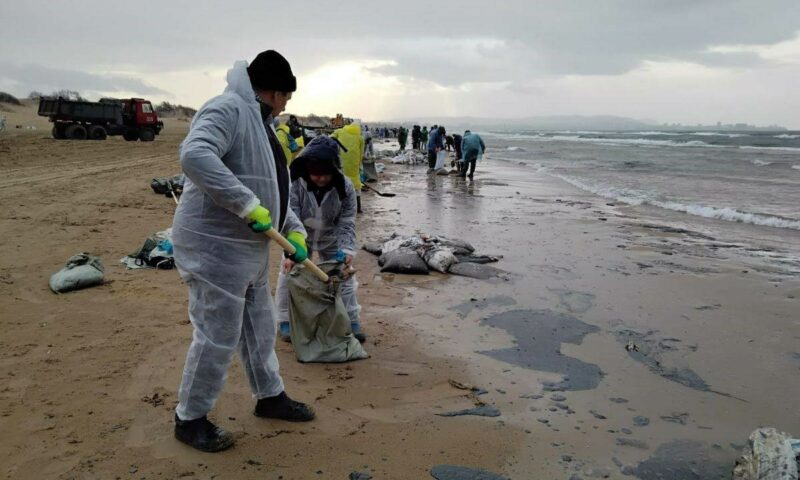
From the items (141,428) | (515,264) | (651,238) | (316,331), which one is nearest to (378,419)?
(316,331)

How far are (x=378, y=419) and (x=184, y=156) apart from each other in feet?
5.53

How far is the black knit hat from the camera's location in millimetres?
2428

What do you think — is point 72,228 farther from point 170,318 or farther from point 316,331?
point 316,331

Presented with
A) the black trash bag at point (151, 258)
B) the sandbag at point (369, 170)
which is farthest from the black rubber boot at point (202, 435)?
the sandbag at point (369, 170)

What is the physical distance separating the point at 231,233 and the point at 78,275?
3144 mm

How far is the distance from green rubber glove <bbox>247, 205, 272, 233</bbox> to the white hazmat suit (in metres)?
0.03

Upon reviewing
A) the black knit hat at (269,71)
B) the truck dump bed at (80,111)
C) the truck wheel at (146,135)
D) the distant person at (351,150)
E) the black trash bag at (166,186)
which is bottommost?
the black trash bag at (166,186)

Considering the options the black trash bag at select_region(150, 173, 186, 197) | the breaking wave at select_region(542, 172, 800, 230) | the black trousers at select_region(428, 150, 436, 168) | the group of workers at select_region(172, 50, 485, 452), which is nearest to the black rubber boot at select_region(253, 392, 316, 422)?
the group of workers at select_region(172, 50, 485, 452)

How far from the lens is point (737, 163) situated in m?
24.9

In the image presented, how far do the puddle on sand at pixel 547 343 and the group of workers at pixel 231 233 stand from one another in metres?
1.81

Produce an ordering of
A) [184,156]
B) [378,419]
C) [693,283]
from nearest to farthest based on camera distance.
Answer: [184,156]
[378,419]
[693,283]

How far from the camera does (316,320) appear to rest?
3.66 meters

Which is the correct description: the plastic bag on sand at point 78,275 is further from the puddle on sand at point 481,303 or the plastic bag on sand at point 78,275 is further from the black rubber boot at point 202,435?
the puddle on sand at point 481,303

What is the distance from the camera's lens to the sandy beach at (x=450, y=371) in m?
2.55
